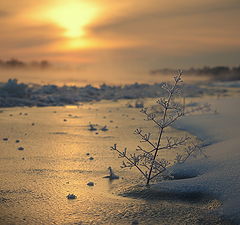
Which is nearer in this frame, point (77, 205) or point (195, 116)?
point (77, 205)

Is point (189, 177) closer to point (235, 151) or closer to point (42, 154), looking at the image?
point (235, 151)

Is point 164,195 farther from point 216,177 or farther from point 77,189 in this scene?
point 77,189

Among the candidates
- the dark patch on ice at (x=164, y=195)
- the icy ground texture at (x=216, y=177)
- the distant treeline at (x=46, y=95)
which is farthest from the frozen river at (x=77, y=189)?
the distant treeline at (x=46, y=95)

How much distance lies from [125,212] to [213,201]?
1.03 m

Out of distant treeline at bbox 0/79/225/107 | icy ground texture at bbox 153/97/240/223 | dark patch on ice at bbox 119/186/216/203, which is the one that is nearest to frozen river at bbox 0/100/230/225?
dark patch on ice at bbox 119/186/216/203

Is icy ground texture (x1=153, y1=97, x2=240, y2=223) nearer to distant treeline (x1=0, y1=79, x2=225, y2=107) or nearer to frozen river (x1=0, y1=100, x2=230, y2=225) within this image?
frozen river (x1=0, y1=100, x2=230, y2=225)

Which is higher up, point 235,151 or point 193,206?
point 235,151

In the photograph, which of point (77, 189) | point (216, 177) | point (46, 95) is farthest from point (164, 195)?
point (46, 95)

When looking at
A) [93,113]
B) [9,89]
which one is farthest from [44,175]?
[9,89]

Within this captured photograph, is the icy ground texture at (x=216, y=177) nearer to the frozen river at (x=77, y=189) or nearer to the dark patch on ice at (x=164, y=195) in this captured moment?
the dark patch on ice at (x=164, y=195)

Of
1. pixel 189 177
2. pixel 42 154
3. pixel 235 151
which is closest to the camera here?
pixel 189 177

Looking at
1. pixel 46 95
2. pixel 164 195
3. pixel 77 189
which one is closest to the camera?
pixel 164 195

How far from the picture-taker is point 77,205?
395cm

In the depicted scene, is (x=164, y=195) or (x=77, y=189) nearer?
(x=164, y=195)
